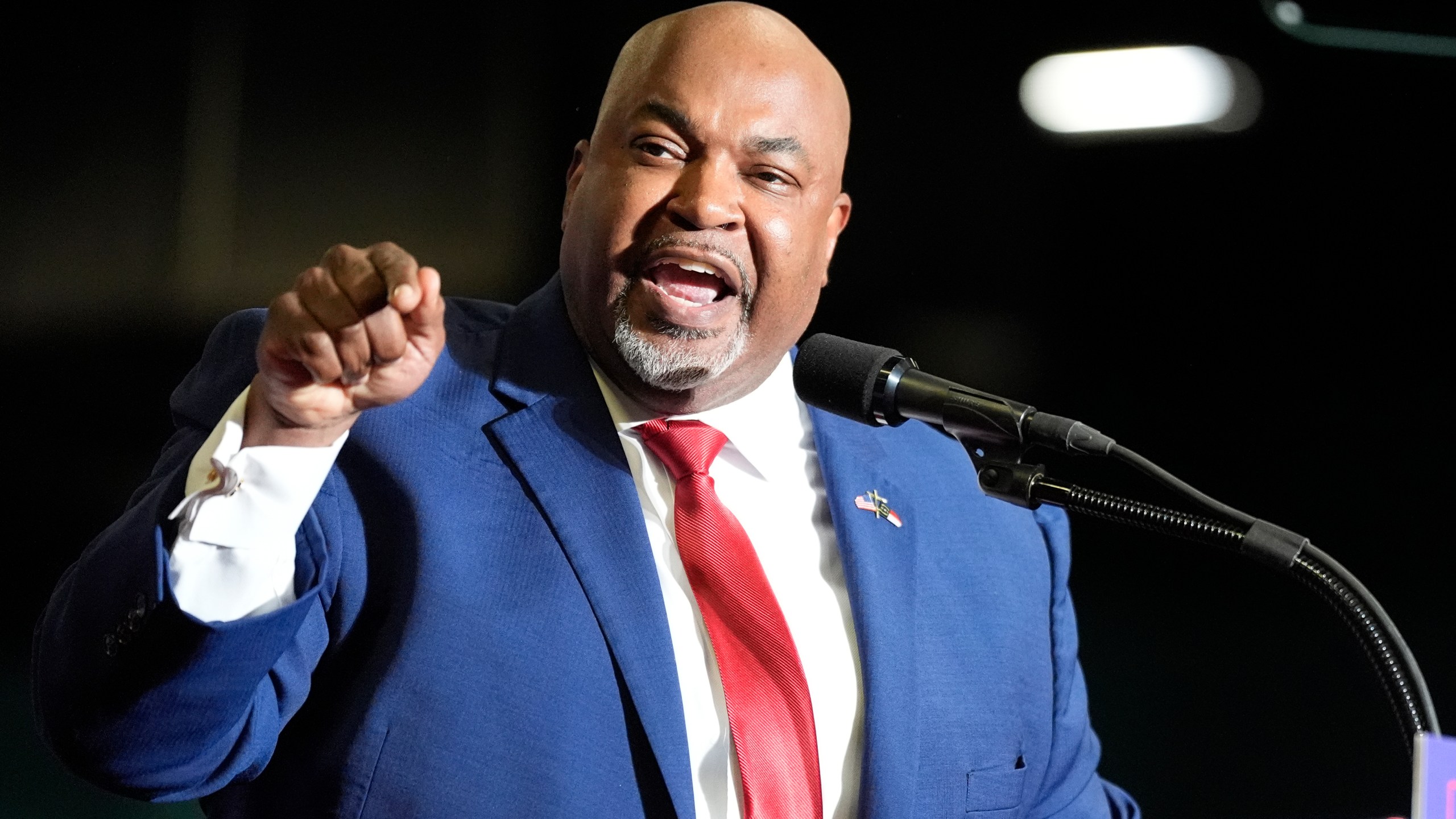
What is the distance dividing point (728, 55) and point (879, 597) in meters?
0.79

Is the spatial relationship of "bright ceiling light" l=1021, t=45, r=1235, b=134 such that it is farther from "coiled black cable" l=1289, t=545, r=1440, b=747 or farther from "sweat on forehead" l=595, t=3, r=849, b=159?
"coiled black cable" l=1289, t=545, r=1440, b=747

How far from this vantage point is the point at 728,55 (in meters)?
1.83

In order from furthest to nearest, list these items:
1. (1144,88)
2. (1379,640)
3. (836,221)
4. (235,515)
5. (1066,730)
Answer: (1144,88), (836,221), (1066,730), (235,515), (1379,640)

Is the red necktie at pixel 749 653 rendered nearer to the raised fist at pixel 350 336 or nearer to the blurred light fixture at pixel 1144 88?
the raised fist at pixel 350 336

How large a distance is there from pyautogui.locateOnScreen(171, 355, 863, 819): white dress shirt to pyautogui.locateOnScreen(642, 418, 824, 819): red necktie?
1.0 inches

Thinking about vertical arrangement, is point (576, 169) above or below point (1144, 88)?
below

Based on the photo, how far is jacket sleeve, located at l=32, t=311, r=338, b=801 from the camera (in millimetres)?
1216

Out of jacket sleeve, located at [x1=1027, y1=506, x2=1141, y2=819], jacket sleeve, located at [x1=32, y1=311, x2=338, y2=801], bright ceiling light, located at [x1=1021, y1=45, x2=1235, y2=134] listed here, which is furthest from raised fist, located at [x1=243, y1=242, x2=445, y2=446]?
bright ceiling light, located at [x1=1021, y1=45, x2=1235, y2=134]

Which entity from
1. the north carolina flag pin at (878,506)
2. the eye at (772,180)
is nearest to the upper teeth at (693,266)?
the eye at (772,180)

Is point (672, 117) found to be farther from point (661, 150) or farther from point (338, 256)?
point (338, 256)

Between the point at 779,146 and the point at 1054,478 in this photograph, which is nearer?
the point at 1054,478

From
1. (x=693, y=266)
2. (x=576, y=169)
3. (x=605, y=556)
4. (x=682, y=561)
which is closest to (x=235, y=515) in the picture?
(x=605, y=556)

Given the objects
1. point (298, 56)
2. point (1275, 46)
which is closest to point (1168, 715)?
point (1275, 46)

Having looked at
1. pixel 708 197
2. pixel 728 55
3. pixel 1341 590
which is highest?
pixel 728 55
